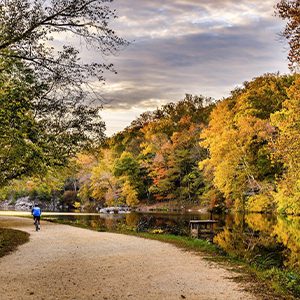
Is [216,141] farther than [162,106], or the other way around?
[162,106]

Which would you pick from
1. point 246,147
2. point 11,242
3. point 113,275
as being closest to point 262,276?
point 113,275

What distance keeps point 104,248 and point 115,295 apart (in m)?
7.27

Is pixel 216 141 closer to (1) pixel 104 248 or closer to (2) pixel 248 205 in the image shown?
(2) pixel 248 205

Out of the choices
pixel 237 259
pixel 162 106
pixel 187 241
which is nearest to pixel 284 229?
pixel 187 241

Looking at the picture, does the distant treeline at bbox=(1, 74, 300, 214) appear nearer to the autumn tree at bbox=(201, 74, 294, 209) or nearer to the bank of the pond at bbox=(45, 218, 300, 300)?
the autumn tree at bbox=(201, 74, 294, 209)

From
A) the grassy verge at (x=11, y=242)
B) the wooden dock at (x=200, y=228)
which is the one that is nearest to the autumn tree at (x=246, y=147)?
the wooden dock at (x=200, y=228)

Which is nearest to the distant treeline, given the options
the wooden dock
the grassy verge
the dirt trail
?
the wooden dock

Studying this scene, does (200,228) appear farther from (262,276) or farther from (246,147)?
(246,147)

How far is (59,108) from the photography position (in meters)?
16.2

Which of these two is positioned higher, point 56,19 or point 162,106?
point 162,106

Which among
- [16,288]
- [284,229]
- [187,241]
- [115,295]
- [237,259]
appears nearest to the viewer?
[115,295]

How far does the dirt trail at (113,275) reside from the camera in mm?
8531

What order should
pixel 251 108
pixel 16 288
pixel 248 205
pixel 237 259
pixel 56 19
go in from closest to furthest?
pixel 16 288 → pixel 56 19 → pixel 237 259 → pixel 248 205 → pixel 251 108

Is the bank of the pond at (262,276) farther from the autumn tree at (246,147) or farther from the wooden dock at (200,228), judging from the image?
the autumn tree at (246,147)
